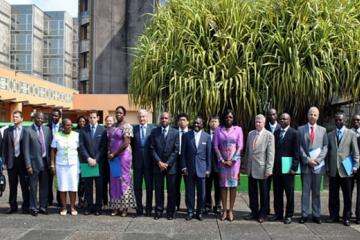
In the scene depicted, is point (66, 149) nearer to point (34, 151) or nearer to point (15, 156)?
point (34, 151)

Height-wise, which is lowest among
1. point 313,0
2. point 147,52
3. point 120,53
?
point 147,52

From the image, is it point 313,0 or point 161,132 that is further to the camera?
point 313,0

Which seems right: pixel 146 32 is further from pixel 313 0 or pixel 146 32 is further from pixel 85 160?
pixel 85 160

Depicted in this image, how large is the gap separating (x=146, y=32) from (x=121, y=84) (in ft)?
103

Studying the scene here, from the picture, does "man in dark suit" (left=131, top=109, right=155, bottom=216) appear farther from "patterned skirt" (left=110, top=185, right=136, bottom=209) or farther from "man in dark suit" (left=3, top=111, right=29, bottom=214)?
"man in dark suit" (left=3, top=111, right=29, bottom=214)

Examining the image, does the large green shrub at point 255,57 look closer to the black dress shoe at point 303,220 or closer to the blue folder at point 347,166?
Result: the blue folder at point 347,166

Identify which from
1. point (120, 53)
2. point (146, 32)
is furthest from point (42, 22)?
point (146, 32)

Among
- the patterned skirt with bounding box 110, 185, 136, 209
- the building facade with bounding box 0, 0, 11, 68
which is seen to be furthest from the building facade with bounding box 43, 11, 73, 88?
the patterned skirt with bounding box 110, 185, 136, 209

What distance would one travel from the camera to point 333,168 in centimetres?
809

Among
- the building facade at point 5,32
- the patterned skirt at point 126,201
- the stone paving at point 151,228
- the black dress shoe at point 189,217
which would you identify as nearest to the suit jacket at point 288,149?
the stone paving at point 151,228

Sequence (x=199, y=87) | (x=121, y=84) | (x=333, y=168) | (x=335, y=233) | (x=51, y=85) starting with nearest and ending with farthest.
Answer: (x=335, y=233)
(x=333, y=168)
(x=199, y=87)
(x=51, y=85)
(x=121, y=84)

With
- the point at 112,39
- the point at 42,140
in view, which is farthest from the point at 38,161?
the point at 112,39

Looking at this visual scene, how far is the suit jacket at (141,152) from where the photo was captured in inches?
332

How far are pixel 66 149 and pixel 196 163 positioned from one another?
2180mm
